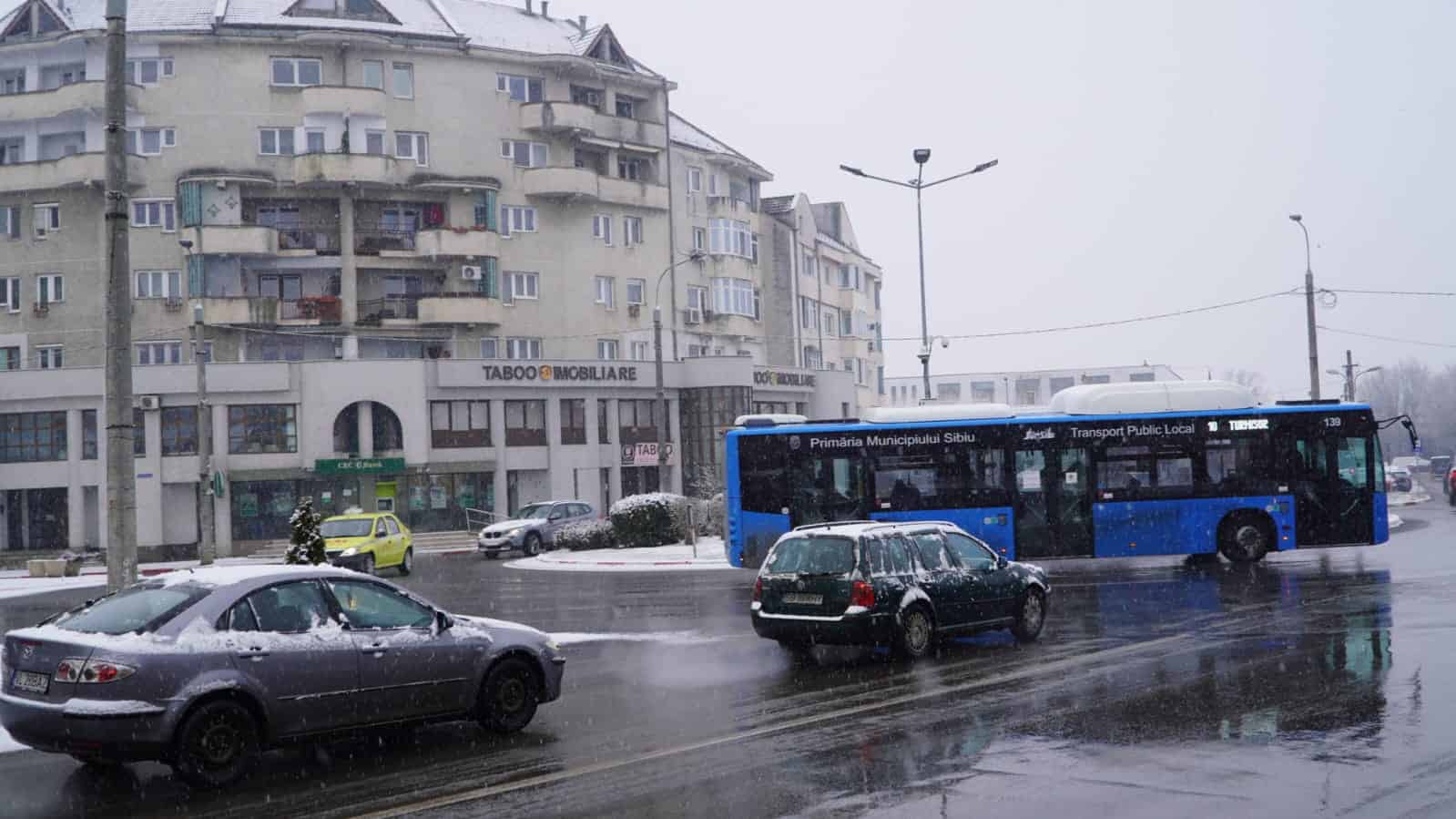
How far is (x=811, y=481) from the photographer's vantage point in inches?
998

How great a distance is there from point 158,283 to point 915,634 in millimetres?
49140

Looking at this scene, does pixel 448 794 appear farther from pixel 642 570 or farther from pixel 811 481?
pixel 642 570

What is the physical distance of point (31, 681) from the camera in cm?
916

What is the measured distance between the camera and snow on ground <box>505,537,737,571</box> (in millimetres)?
33781

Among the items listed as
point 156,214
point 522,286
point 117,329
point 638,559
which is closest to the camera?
point 117,329

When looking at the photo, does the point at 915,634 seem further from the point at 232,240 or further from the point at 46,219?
the point at 46,219

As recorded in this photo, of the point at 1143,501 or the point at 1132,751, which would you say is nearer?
the point at 1132,751

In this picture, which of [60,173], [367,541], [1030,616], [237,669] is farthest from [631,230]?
[237,669]

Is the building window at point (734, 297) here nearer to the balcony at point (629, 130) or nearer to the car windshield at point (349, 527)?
the balcony at point (629, 130)

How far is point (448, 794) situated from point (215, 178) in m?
51.8

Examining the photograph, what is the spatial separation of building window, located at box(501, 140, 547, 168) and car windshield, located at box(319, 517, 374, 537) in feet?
99.5

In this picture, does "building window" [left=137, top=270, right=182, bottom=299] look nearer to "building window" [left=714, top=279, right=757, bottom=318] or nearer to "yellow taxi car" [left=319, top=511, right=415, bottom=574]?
"building window" [left=714, top=279, right=757, bottom=318]

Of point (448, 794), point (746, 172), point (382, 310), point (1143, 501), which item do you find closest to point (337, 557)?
point (1143, 501)

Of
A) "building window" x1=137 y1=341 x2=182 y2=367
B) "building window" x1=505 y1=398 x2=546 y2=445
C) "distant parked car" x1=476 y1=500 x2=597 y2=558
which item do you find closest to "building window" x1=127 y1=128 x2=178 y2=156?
"building window" x1=137 y1=341 x2=182 y2=367
